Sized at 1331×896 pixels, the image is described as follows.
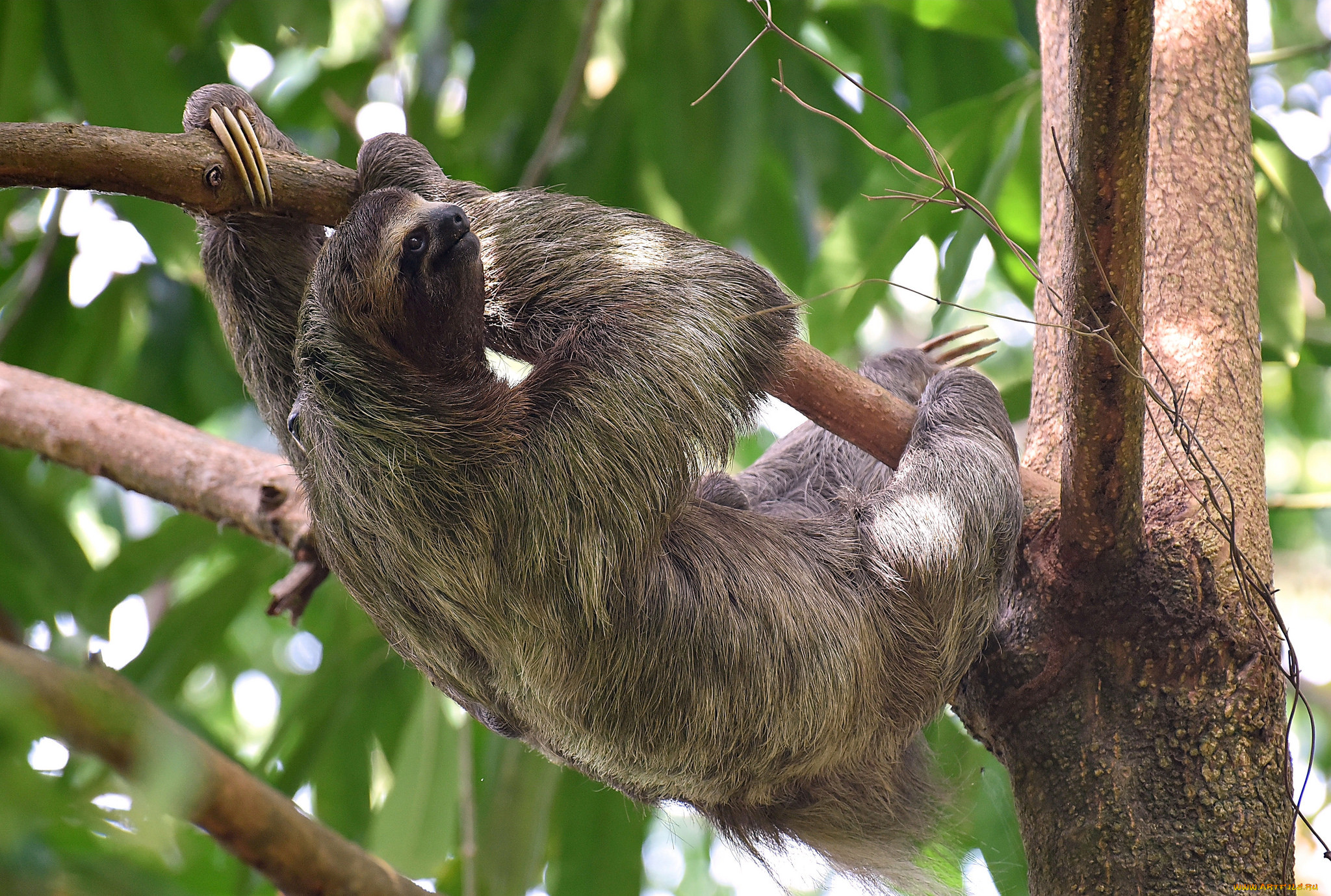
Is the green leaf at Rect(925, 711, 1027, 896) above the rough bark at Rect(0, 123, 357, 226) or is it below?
below

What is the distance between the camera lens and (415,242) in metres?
3.10

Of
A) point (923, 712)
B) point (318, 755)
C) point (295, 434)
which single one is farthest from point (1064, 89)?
point (318, 755)

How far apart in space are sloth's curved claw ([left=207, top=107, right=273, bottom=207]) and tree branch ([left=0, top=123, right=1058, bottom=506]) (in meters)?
0.03

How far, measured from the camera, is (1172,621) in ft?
10.1

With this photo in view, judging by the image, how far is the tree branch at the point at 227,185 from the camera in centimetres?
260

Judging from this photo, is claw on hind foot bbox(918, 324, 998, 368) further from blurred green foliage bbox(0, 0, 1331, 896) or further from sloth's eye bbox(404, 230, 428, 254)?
sloth's eye bbox(404, 230, 428, 254)

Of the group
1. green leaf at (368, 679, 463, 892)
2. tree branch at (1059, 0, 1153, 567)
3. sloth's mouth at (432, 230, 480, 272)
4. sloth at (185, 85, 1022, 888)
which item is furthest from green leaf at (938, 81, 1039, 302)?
green leaf at (368, 679, 463, 892)

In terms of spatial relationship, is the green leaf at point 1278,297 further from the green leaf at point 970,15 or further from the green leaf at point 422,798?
the green leaf at point 422,798

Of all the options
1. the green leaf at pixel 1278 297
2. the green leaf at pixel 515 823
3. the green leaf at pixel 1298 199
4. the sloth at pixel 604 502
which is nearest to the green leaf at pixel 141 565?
the green leaf at pixel 515 823

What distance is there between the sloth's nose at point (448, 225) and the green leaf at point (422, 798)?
10.6 feet

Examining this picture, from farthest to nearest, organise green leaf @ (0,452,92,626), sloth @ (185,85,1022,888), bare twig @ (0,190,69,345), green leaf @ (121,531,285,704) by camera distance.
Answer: bare twig @ (0,190,69,345)
green leaf @ (121,531,285,704)
green leaf @ (0,452,92,626)
sloth @ (185,85,1022,888)

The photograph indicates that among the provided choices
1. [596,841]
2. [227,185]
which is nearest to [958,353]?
[596,841]

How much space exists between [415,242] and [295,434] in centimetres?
83

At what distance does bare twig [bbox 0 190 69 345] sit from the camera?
5.98 m
